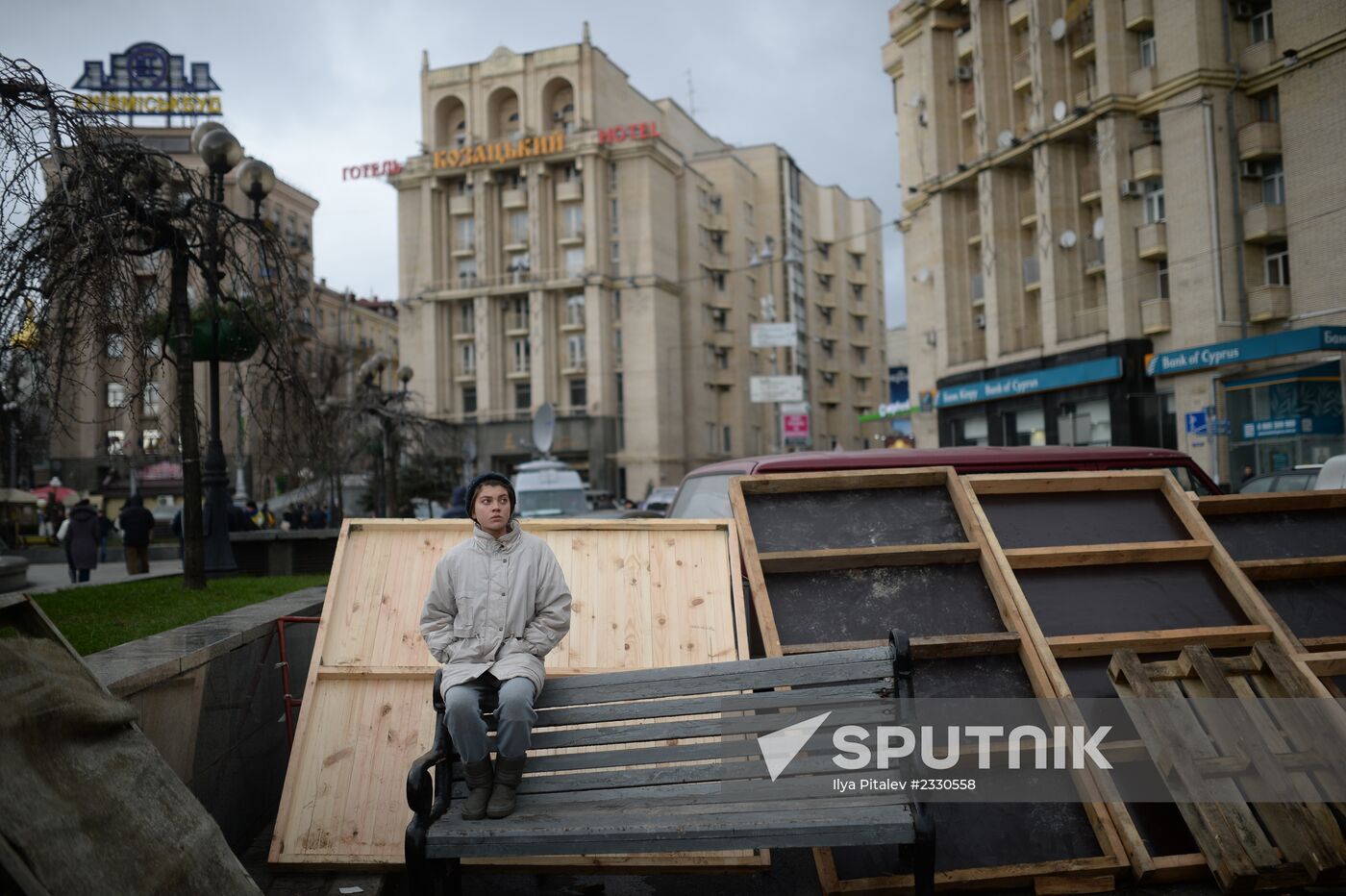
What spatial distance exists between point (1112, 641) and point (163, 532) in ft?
129

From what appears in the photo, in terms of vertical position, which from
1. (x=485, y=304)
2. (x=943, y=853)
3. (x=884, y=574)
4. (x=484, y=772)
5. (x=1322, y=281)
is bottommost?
(x=943, y=853)

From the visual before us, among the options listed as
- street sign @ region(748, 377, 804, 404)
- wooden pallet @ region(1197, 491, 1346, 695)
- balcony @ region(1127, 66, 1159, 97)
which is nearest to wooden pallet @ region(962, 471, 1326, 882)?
wooden pallet @ region(1197, 491, 1346, 695)

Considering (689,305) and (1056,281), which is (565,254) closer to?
(689,305)

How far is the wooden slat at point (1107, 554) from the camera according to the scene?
578cm

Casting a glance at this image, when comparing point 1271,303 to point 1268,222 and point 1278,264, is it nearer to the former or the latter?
point 1278,264

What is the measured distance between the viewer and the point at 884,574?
578 centimetres

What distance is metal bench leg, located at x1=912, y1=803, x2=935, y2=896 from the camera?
12.8ft

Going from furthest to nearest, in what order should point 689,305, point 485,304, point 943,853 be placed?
point 689,305 → point 485,304 → point 943,853

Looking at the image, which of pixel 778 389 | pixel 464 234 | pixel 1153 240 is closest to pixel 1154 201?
pixel 1153 240

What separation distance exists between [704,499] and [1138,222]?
28.8 metres

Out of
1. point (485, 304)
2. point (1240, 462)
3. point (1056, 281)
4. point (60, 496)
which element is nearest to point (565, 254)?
point (485, 304)

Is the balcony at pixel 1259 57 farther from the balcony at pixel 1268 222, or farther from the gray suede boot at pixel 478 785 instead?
the gray suede boot at pixel 478 785

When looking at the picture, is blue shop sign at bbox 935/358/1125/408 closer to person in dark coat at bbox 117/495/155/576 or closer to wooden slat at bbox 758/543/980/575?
person in dark coat at bbox 117/495/155/576

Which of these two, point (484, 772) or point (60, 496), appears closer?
point (484, 772)
